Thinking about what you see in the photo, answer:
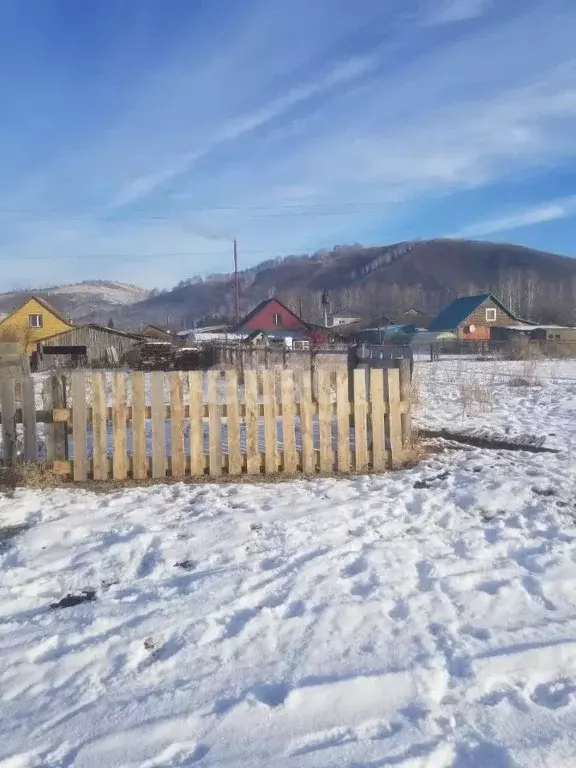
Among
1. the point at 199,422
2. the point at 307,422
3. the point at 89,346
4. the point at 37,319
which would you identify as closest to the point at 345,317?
the point at 37,319

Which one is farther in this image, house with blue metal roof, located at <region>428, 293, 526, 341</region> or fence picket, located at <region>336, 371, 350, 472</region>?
house with blue metal roof, located at <region>428, 293, 526, 341</region>

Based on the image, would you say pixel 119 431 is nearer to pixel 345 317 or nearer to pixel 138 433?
pixel 138 433

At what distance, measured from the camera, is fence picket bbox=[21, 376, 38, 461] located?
6.32 metres

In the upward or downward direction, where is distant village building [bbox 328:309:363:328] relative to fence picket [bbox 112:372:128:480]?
upward

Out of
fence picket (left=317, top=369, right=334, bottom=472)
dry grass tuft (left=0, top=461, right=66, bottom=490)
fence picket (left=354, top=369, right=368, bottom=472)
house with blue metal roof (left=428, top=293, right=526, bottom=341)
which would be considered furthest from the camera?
house with blue metal roof (left=428, top=293, right=526, bottom=341)

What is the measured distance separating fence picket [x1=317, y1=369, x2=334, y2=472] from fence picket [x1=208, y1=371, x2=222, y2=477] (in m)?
1.17

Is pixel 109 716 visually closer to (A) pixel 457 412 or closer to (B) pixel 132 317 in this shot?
(A) pixel 457 412

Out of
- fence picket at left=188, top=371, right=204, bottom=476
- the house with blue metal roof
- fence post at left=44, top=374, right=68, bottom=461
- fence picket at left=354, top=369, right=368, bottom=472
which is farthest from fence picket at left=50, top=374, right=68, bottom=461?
the house with blue metal roof

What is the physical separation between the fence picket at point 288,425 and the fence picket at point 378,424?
966mm

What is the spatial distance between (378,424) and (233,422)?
5.76 ft

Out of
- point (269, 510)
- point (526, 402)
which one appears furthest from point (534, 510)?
point (526, 402)

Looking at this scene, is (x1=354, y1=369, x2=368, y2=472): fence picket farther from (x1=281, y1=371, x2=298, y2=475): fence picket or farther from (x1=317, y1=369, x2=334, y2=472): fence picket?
(x1=281, y1=371, x2=298, y2=475): fence picket

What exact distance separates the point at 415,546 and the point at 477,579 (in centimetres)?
65

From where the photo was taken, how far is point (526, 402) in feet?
42.7
